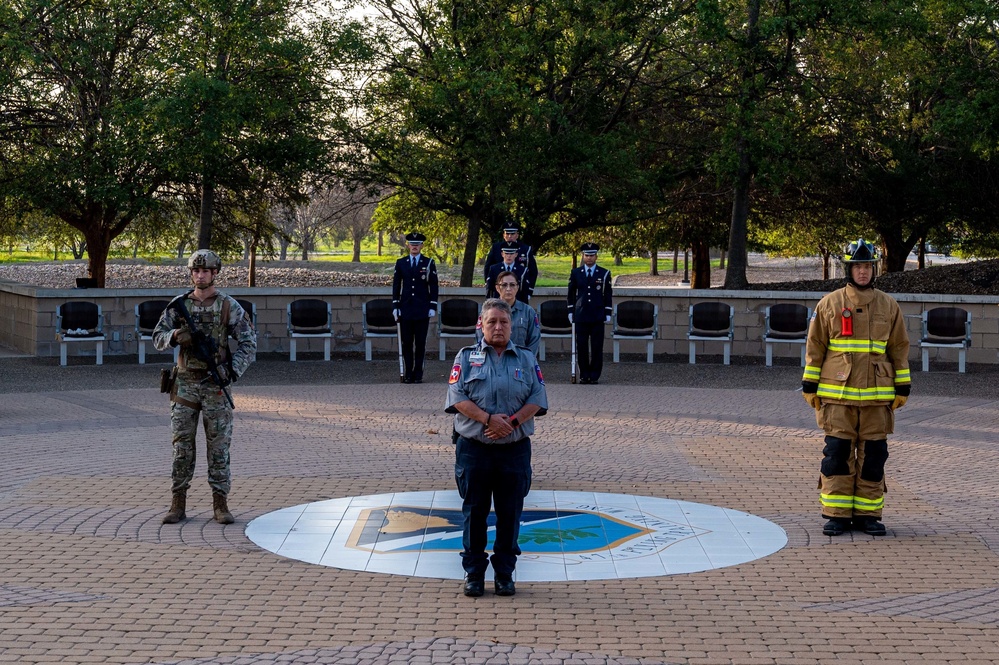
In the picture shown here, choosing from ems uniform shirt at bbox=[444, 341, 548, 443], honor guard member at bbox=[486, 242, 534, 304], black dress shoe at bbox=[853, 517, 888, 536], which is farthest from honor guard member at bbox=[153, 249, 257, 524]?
black dress shoe at bbox=[853, 517, 888, 536]

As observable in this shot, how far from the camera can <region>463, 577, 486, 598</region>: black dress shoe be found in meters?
6.50

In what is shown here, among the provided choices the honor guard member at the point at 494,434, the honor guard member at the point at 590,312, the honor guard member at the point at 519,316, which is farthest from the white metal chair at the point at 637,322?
the honor guard member at the point at 494,434

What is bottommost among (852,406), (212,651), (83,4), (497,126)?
(212,651)

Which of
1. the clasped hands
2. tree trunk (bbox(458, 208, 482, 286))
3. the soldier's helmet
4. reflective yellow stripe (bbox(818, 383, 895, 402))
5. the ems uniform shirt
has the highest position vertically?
tree trunk (bbox(458, 208, 482, 286))

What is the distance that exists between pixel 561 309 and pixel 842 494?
1125 cm

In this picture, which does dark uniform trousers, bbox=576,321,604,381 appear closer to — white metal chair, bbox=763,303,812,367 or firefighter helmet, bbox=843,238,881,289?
white metal chair, bbox=763,303,812,367

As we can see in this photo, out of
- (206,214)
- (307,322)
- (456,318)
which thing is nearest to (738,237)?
(456,318)

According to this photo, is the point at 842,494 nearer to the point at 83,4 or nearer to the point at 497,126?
the point at 497,126

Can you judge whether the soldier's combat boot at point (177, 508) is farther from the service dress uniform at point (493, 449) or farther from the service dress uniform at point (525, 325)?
the service dress uniform at point (525, 325)

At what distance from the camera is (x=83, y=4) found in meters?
21.9

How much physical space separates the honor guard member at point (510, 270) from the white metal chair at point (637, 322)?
341 cm

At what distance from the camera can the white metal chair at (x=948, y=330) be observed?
18.0 metres

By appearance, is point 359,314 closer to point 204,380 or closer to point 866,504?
point 204,380

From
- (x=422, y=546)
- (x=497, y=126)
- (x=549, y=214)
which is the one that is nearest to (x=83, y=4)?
(x=497, y=126)
